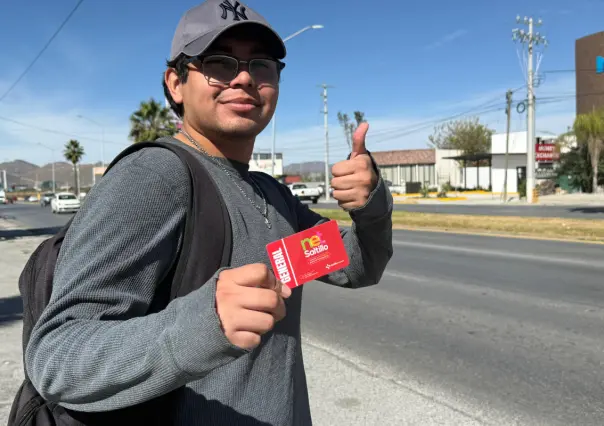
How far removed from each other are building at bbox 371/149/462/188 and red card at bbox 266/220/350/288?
182 ft

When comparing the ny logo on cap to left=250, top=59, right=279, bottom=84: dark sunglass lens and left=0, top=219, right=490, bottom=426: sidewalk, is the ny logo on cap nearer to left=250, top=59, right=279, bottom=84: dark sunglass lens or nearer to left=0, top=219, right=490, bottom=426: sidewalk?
left=250, top=59, right=279, bottom=84: dark sunglass lens

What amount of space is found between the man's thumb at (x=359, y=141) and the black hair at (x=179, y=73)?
19.9 inches

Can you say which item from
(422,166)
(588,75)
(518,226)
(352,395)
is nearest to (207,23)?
(352,395)

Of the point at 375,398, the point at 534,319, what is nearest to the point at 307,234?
the point at 375,398

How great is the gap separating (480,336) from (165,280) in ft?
15.2

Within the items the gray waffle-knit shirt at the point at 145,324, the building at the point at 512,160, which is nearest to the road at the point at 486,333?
the gray waffle-knit shirt at the point at 145,324

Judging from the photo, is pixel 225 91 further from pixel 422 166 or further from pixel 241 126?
pixel 422 166

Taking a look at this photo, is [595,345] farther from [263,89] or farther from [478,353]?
[263,89]

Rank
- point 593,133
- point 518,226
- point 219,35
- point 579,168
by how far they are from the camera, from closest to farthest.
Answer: point 219,35
point 518,226
point 593,133
point 579,168

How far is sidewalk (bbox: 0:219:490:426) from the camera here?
3.39 metres

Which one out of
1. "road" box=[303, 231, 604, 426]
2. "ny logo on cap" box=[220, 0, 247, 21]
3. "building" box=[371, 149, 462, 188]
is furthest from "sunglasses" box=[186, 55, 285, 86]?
"building" box=[371, 149, 462, 188]

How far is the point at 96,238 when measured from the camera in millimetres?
→ 1016

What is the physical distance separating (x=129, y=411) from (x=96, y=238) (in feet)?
1.14

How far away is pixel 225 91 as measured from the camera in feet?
4.64
